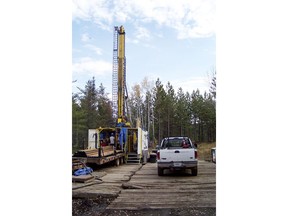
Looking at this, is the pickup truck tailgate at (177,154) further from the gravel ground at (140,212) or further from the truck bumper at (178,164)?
the gravel ground at (140,212)

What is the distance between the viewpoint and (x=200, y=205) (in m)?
3.03

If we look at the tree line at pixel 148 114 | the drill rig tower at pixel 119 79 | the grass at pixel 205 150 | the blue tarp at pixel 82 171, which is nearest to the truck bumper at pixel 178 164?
the tree line at pixel 148 114

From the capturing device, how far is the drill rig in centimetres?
760

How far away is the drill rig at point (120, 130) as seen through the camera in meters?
7.60

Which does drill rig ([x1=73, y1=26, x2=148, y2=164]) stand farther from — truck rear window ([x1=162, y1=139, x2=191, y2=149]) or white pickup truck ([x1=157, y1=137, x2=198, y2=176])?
white pickup truck ([x1=157, y1=137, x2=198, y2=176])

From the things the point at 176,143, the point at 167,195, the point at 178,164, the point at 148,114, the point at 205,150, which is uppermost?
the point at 148,114

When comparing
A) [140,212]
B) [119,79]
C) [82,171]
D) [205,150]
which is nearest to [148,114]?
[119,79]

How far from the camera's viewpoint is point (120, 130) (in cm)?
823

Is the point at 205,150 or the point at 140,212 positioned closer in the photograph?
the point at 140,212

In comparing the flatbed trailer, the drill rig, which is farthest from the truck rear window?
the drill rig

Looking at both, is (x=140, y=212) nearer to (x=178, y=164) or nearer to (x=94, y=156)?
(x=178, y=164)
